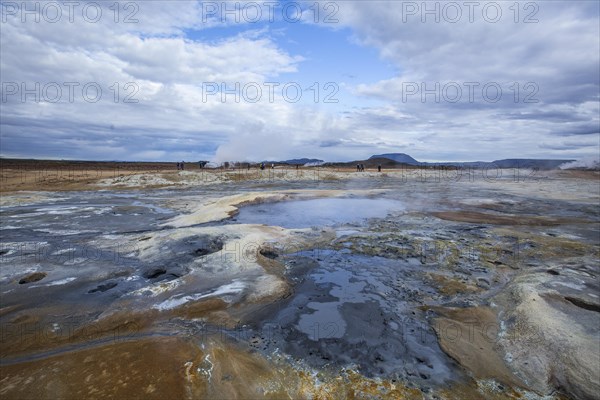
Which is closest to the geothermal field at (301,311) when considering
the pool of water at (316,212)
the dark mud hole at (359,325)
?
the dark mud hole at (359,325)

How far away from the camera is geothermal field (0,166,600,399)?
142 inches

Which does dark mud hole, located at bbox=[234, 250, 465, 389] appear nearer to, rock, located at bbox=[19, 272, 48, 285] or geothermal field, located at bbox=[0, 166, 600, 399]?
geothermal field, located at bbox=[0, 166, 600, 399]

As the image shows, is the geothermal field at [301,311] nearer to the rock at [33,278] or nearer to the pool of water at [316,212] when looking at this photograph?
the rock at [33,278]

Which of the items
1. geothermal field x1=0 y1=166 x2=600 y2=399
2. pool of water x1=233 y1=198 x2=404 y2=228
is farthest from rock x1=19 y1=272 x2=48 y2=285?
pool of water x1=233 y1=198 x2=404 y2=228

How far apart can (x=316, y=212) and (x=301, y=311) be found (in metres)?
8.56

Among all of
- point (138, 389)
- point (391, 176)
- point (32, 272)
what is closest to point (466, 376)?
point (138, 389)

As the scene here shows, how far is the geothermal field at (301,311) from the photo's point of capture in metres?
3.61

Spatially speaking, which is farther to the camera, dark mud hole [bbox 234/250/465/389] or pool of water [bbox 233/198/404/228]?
pool of water [bbox 233/198/404/228]

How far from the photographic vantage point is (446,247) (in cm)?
841

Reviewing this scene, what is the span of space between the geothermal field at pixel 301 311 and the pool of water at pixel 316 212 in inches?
49.7

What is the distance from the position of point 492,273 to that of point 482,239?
266cm

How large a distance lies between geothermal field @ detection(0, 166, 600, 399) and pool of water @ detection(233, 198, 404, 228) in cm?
126

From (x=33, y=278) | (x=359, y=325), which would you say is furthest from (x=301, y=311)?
(x=33, y=278)

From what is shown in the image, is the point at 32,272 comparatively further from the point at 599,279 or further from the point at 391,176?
the point at 391,176
